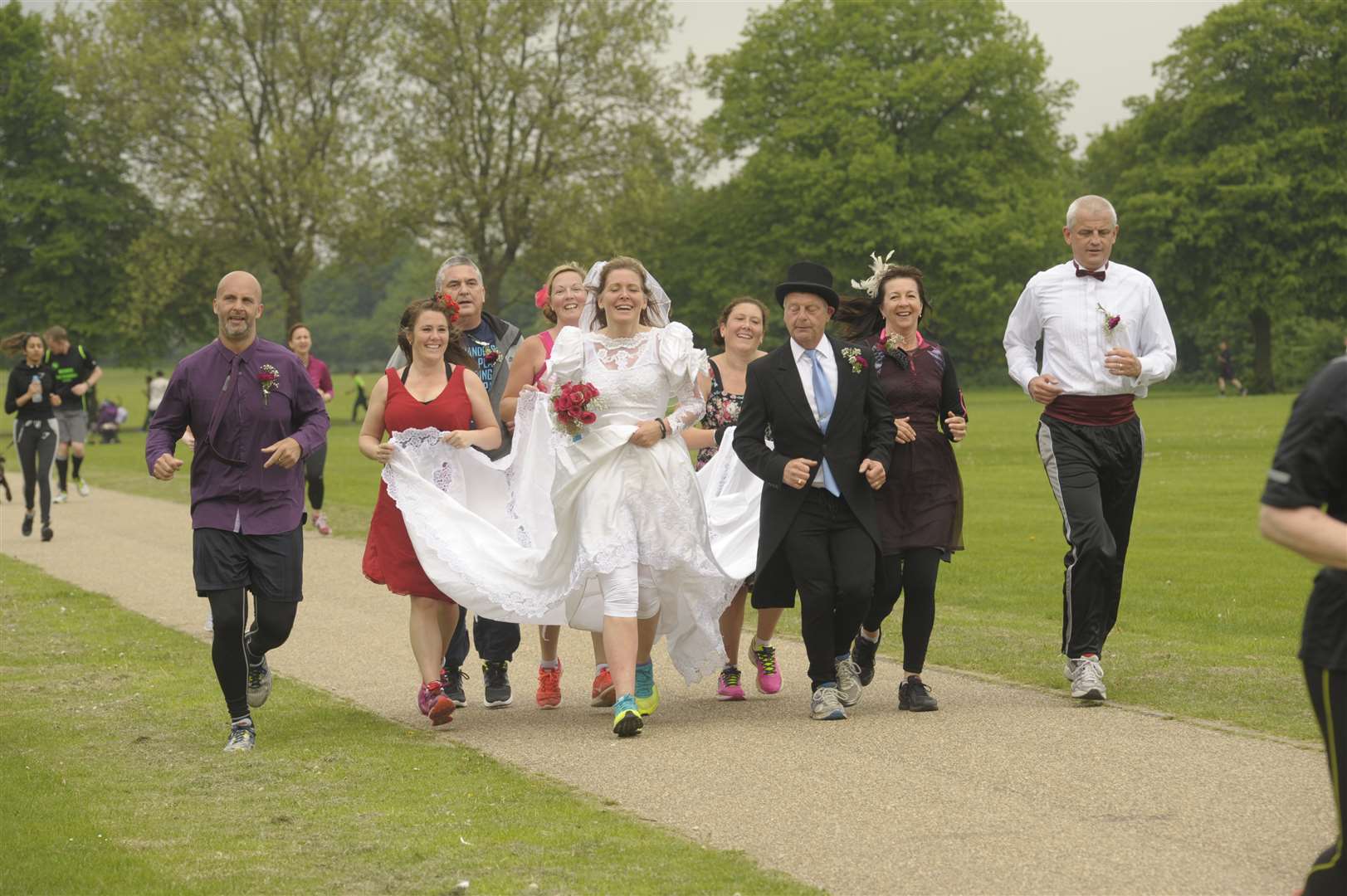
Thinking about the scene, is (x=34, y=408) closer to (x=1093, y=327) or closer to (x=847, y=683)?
(x=847, y=683)

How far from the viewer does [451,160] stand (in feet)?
185

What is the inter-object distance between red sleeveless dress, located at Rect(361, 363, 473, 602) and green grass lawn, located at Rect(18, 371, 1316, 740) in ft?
11.0

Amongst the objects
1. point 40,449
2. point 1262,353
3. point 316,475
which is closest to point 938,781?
point 316,475

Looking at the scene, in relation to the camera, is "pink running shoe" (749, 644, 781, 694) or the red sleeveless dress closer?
the red sleeveless dress

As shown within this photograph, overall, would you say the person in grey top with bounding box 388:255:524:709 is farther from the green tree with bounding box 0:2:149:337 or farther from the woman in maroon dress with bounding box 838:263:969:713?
the green tree with bounding box 0:2:149:337

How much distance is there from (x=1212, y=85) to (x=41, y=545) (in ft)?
184

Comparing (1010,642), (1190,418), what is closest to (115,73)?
(1190,418)

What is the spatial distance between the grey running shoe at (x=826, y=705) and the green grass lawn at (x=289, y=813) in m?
1.77

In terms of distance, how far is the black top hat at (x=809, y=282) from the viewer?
9031 mm

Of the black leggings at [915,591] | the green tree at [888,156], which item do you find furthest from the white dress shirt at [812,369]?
the green tree at [888,156]

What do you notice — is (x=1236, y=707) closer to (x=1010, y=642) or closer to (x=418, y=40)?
(x=1010, y=642)

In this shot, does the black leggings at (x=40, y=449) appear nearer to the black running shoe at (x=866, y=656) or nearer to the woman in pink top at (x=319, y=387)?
the woman in pink top at (x=319, y=387)

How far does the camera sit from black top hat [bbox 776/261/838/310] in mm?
9031

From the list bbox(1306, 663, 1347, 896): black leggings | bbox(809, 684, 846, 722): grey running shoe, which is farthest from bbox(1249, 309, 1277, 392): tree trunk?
bbox(1306, 663, 1347, 896): black leggings
